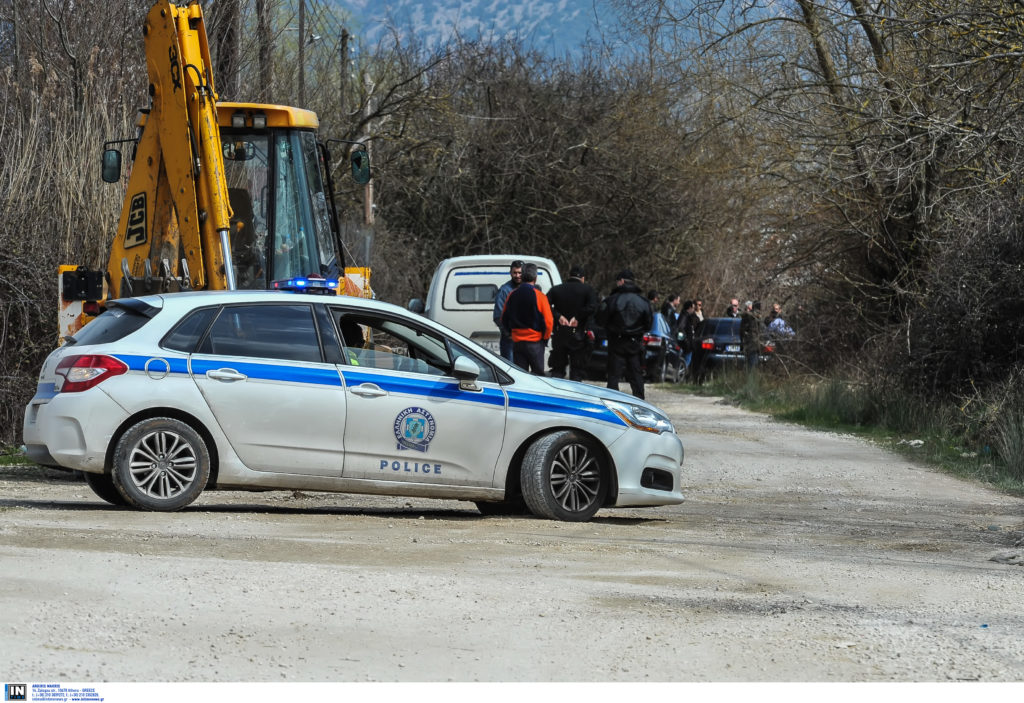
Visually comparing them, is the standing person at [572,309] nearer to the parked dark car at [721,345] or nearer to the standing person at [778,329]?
the standing person at [778,329]

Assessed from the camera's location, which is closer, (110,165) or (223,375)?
(223,375)

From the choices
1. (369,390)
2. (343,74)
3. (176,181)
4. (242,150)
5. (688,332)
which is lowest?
(369,390)

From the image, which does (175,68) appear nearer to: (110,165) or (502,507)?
(110,165)

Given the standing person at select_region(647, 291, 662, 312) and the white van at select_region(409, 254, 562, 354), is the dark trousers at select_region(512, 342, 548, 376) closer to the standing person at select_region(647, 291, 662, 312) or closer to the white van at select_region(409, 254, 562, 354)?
the standing person at select_region(647, 291, 662, 312)

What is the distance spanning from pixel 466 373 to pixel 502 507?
1412 millimetres

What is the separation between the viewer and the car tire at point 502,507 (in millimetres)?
A: 10805

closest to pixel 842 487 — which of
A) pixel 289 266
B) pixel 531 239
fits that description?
pixel 289 266

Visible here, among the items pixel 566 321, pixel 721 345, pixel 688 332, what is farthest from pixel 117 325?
pixel 688 332

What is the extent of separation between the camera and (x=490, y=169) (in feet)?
137

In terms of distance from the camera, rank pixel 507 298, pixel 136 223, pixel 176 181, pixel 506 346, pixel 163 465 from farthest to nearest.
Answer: pixel 507 298 → pixel 506 346 → pixel 136 223 → pixel 176 181 → pixel 163 465

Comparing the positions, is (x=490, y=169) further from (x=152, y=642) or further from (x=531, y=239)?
(x=152, y=642)

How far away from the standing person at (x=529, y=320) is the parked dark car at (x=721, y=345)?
13.2 metres

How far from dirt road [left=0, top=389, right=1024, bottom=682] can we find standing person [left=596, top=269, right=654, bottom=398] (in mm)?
6973

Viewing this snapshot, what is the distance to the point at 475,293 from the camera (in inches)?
842
